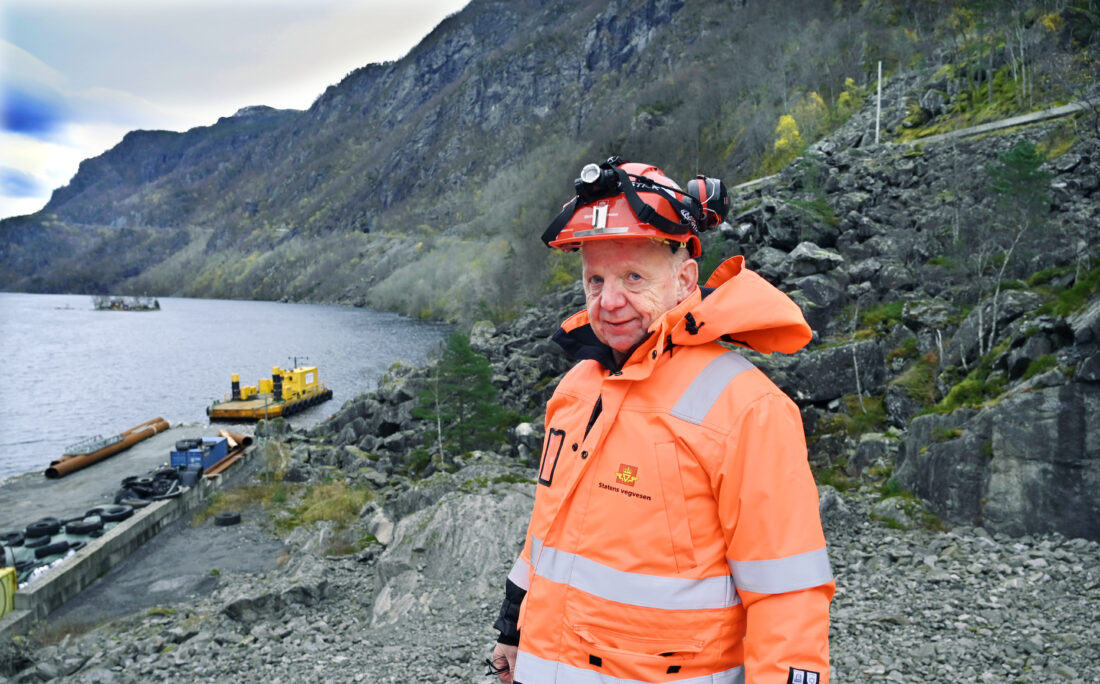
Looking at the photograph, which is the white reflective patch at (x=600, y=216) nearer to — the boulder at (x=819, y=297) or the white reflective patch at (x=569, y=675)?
the white reflective patch at (x=569, y=675)

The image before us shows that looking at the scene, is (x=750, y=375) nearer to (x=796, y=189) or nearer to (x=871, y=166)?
(x=796, y=189)

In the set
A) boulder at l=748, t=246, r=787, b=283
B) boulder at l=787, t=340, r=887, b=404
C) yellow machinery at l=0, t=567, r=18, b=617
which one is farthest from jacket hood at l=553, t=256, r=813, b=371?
boulder at l=748, t=246, r=787, b=283

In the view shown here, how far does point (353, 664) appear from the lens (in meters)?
7.37

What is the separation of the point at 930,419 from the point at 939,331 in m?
7.87

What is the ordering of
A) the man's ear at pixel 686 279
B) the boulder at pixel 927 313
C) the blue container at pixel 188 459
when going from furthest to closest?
1. the blue container at pixel 188 459
2. the boulder at pixel 927 313
3. the man's ear at pixel 686 279

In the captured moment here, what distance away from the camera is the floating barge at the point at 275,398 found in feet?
147

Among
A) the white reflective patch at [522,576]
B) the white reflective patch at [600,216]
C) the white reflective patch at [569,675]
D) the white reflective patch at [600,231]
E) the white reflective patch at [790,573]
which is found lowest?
the white reflective patch at [569,675]

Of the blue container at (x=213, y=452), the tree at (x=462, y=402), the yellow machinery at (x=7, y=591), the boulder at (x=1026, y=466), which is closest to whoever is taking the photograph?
the boulder at (x=1026, y=466)

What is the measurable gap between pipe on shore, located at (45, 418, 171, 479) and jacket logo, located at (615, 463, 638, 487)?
35161 mm

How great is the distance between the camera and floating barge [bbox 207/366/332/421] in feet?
147

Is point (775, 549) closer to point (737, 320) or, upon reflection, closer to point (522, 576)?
point (737, 320)

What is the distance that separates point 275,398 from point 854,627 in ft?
154

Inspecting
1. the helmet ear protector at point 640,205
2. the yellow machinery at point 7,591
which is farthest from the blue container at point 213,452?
the helmet ear protector at point 640,205

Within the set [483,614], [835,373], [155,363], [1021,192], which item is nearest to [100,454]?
[483,614]
